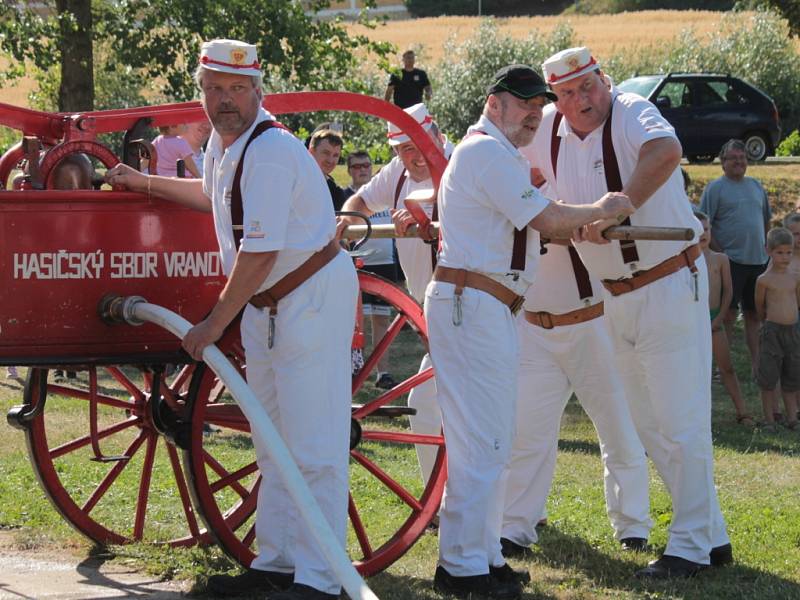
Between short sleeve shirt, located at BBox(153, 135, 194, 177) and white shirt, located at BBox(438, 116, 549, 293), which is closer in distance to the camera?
white shirt, located at BBox(438, 116, 549, 293)

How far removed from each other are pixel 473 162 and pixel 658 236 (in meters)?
0.74

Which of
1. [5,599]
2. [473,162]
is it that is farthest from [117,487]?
[473,162]

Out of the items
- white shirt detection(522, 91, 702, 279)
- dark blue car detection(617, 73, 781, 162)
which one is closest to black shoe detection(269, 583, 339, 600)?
white shirt detection(522, 91, 702, 279)

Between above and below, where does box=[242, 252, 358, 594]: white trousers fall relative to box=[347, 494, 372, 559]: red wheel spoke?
above

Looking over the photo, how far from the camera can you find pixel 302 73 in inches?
665

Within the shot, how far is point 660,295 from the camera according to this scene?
5508 mm

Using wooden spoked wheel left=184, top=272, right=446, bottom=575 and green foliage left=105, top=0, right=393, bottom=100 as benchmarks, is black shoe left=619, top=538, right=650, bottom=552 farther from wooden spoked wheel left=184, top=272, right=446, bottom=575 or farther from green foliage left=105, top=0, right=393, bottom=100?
green foliage left=105, top=0, right=393, bottom=100

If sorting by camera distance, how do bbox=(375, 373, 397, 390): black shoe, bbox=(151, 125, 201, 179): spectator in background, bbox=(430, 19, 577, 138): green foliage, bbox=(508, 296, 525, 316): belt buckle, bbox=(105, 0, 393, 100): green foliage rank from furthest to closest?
bbox=(430, 19, 577, 138): green foliage < bbox=(105, 0, 393, 100): green foliage < bbox=(375, 373, 397, 390): black shoe < bbox=(151, 125, 201, 179): spectator in background < bbox=(508, 296, 525, 316): belt buckle

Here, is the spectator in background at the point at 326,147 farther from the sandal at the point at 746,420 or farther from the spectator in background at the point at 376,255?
the sandal at the point at 746,420

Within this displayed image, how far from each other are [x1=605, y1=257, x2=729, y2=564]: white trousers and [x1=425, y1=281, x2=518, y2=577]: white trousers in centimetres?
73

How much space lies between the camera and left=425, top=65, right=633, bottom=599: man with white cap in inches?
197

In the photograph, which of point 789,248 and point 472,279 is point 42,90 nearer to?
point 789,248

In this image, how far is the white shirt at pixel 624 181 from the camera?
18.0 feet

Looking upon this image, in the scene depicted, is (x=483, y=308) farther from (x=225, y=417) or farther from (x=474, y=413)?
(x=225, y=417)
